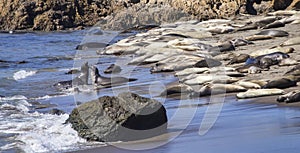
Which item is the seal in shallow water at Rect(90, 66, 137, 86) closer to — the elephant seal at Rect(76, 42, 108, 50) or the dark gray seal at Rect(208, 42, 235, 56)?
the dark gray seal at Rect(208, 42, 235, 56)

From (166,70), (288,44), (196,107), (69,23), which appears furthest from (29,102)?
(69,23)

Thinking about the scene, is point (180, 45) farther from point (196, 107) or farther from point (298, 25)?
point (196, 107)

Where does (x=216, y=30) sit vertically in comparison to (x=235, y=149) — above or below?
below

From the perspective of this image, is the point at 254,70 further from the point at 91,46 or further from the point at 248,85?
the point at 91,46

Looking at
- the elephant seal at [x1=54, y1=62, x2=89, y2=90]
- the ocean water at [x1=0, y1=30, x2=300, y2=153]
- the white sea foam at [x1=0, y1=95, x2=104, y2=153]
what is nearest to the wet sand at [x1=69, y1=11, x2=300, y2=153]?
the ocean water at [x1=0, y1=30, x2=300, y2=153]

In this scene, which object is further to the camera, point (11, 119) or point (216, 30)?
point (216, 30)

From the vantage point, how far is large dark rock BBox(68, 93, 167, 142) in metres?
5.36

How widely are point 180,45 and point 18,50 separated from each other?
10.6 meters

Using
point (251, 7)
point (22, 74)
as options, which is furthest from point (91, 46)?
point (251, 7)

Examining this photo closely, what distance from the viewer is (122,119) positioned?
17.8 ft

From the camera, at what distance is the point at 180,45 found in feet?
47.2

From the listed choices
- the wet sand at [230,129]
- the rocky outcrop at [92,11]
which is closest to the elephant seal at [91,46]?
the rocky outcrop at [92,11]

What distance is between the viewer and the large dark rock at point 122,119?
211 inches

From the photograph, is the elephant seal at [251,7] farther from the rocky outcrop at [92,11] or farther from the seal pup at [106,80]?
the seal pup at [106,80]
